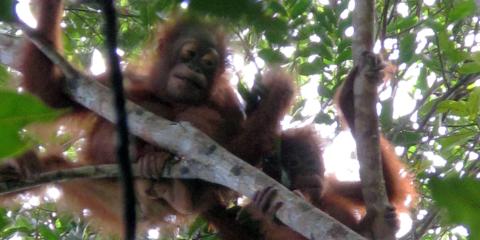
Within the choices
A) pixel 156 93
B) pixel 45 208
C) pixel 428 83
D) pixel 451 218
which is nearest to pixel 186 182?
pixel 156 93

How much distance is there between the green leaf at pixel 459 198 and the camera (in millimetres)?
597

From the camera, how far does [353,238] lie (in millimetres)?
2156

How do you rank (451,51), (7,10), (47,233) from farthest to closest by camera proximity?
(47,233), (451,51), (7,10)

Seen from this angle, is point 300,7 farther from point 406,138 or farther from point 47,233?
point 47,233

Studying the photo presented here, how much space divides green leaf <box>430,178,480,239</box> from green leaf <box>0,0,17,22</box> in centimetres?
37

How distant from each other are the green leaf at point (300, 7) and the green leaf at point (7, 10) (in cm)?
313

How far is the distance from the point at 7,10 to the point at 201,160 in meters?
2.18

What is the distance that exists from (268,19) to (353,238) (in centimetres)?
164

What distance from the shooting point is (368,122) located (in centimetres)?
274

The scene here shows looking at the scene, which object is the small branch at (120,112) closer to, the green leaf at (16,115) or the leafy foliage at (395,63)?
the green leaf at (16,115)

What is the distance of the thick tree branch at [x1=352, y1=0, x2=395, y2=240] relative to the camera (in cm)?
270

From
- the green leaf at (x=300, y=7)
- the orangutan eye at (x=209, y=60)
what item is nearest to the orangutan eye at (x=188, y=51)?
the orangutan eye at (x=209, y=60)

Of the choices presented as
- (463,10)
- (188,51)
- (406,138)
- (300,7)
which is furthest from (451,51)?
(188,51)

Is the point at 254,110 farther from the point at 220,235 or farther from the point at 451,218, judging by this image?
the point at 451,218
